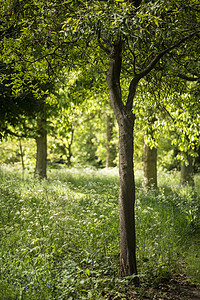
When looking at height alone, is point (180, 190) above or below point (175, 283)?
above

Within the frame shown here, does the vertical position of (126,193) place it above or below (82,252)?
above

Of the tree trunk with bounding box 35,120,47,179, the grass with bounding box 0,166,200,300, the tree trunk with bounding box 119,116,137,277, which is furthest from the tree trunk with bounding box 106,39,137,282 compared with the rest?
the tree trunk with bounding box 35,120,47,179

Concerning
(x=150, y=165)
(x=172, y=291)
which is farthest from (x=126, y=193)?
(x=150, y=165)

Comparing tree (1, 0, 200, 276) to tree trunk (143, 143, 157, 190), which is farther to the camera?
tree trunk (143, 143, 157, 190)

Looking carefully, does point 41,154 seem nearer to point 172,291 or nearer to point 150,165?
point 150,165

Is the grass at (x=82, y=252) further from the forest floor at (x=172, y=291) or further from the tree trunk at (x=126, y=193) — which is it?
the tree trunk at (x=126, y=193)

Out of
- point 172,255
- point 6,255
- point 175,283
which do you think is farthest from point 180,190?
point 6,255

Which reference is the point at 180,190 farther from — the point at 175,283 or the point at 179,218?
the point at 175,283

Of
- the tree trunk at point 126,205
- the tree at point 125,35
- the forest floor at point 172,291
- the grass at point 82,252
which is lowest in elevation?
the forest floor at point 172,291

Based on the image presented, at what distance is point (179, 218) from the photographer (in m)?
7.36

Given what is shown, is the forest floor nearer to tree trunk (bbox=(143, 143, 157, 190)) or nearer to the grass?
the grass

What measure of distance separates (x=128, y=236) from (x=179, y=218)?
10.9 ft

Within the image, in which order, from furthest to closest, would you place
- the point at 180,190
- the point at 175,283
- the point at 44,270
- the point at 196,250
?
the point at 180,190 → the point at 196,250 → the point at 175,283 → the point at 44,270

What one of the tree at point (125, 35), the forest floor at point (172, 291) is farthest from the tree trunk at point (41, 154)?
the forest floor at point (172, 291)
